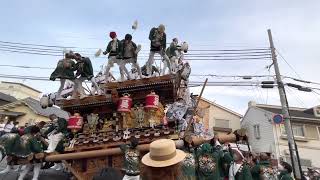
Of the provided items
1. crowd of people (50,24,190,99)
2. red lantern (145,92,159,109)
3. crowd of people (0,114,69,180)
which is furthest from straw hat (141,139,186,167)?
crowd of people (50,24,190,99)

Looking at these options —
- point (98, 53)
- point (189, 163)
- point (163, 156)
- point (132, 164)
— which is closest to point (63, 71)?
point (98, 53)

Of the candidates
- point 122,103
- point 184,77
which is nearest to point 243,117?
point 184,77

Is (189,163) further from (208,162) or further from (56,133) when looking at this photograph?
(56,133)

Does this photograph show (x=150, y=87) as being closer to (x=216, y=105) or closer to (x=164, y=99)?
(x=164, y=99)

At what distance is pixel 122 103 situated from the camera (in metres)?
10.2

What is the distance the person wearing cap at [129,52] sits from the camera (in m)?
11.6

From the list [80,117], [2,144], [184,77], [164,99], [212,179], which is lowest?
[212,179]

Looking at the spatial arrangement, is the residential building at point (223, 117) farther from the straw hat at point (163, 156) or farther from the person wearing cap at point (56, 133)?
the straw hat at point (163, 156)

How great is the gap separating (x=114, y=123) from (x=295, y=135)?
2393 centimetres

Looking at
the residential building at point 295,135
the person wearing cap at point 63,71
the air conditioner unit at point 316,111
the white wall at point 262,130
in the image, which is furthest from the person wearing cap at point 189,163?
the air conditioner unit at point 316,111

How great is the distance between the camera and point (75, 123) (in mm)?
10656

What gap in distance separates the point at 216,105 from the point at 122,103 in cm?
2870

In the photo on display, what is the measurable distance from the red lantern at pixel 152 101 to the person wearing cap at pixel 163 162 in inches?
269

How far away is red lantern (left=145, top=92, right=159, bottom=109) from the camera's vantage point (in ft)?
33.1
